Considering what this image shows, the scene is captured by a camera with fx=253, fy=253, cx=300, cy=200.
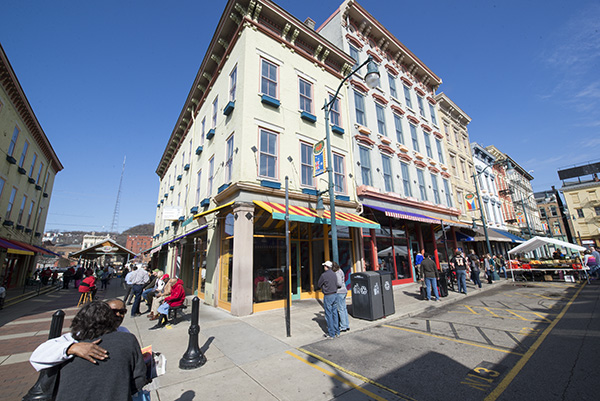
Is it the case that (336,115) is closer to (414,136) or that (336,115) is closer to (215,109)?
(215,109)

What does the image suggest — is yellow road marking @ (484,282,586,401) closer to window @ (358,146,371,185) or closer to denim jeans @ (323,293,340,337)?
denim jeans @ (323,293,340,337)

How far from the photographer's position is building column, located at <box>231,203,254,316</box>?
891 cm

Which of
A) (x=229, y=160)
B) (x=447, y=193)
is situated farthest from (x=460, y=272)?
(x=229, y=160)

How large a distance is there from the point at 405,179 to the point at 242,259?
13271mm

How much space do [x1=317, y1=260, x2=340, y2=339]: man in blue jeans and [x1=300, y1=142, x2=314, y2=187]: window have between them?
18.5 feet

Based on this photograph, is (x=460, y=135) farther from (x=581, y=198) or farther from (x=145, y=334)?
(x=581, y=198)

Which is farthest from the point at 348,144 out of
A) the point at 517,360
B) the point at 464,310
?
the point at 517,360

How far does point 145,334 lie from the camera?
7.05 metres

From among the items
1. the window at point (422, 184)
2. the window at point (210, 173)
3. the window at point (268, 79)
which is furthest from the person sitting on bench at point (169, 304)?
the window at point (422, 184)

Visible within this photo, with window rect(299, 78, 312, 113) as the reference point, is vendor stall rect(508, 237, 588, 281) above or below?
below

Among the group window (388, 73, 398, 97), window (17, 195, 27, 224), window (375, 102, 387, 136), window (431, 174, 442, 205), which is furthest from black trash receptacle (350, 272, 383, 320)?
window (17, 195, 27, 224)

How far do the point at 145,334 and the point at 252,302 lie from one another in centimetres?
337

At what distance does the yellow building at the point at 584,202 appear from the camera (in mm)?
45250

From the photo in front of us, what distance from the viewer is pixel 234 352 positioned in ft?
18.3
